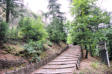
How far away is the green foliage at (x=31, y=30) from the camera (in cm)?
827

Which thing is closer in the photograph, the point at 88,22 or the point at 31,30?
the point at 31,30

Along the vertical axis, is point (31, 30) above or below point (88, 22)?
below

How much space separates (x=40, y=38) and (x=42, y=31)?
730 millimetres

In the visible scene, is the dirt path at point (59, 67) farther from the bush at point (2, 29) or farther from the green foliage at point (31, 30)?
the bush at point (2, 29)

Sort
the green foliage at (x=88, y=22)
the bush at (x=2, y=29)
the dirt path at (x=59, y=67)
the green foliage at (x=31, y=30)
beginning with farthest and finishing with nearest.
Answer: the green foliage at (x=88, y=22)
the green foliage at (x=31, y=30)
the bush at (x=2, y=29)
the dirt path at (x=59, y=67)

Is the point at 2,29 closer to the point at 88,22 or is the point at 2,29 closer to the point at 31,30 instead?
the point at 31,30

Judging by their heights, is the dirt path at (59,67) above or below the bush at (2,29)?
below

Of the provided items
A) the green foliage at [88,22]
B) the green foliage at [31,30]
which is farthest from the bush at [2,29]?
the green foliage at [88,22]

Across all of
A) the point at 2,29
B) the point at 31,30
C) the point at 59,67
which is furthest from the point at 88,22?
the point at 2,29

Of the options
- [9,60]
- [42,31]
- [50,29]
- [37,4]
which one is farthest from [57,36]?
[37,4]

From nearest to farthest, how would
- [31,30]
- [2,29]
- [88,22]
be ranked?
[2,29] < [31,30] < [88,22]

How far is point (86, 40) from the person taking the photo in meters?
8.99

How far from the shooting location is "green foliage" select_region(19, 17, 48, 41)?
8.27m

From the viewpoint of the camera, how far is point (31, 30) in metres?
8.28
